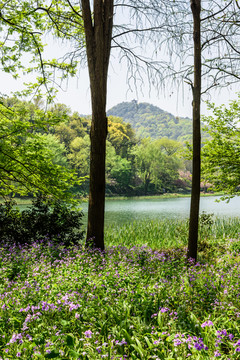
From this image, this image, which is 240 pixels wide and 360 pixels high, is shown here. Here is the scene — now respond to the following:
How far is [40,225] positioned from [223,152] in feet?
18.6

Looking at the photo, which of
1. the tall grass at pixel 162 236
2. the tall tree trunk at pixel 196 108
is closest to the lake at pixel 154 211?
the tall grass at pixel 162 236

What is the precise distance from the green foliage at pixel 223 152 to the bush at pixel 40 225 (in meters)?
4.73

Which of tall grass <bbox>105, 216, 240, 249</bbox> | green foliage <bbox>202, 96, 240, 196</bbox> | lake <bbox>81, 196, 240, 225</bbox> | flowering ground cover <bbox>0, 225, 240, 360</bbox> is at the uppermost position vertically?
green foliage <bbox>202, 96, 240, 196</bbox>

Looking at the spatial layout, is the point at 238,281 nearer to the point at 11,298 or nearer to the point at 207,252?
the point at 11,298

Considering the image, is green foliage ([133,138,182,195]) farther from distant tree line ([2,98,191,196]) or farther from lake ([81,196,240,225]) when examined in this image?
lake ([81,196,240,225])

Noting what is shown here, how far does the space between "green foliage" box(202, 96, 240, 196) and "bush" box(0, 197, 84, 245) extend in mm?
4730

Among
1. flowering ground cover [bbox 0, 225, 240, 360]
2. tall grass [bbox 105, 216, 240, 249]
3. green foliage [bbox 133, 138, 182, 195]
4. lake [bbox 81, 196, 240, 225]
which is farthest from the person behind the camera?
green foliage [bbox 133, 138, 182, 195]

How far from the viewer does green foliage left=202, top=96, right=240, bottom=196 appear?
28.5ft

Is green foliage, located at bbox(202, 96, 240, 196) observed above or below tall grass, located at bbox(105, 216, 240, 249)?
Answer: above

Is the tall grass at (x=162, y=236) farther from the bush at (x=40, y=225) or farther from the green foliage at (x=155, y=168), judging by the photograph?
the green foliage at (x=155, y=168)

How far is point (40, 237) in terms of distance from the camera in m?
6.46

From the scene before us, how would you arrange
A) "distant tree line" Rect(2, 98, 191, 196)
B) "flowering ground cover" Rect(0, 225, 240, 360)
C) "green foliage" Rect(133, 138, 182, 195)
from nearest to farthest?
1. "flowering ground cover" Rect(0, 225, 240, 360)
2. "distant tree line" Rect(2, 98, 191, 196)
3. "green foliage" Rect(133, 138, 182, 195)

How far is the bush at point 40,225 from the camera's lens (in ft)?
20.9

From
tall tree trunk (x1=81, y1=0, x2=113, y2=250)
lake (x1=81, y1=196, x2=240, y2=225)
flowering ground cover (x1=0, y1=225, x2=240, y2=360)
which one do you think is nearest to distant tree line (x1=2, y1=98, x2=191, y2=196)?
lake (x1=81, y1=196, x2=240, y2=225)
